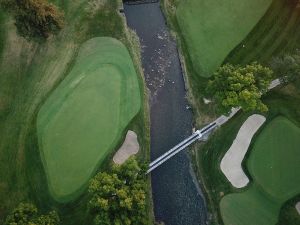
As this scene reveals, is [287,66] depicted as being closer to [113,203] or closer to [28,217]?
[113,203]

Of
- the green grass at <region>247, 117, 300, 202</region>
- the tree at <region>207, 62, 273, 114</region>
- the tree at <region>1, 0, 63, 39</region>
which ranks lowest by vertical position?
the green grass at <region>247, 117, 300, 202</region>

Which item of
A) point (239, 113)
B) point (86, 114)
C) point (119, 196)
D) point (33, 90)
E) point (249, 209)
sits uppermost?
point (33, 90)

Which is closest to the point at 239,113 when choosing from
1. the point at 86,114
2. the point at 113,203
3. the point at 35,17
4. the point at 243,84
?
the point at 243,84

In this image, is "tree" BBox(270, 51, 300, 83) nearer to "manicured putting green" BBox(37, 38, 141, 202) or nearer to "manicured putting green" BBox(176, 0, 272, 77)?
"manicured putting green" BBox(176, 0, 272, 77)

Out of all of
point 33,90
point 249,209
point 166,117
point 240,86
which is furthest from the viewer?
point 166,117

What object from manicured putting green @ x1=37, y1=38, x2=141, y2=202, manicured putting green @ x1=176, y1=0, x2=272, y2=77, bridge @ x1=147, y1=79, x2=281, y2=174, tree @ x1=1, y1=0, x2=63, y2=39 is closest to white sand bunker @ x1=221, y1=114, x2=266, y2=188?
bridge @ x1=147, y1=79, x2=281, y2=174

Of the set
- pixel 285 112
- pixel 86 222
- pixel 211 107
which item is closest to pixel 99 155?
pixel 86 222

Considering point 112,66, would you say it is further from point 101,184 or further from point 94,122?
point 101,184
